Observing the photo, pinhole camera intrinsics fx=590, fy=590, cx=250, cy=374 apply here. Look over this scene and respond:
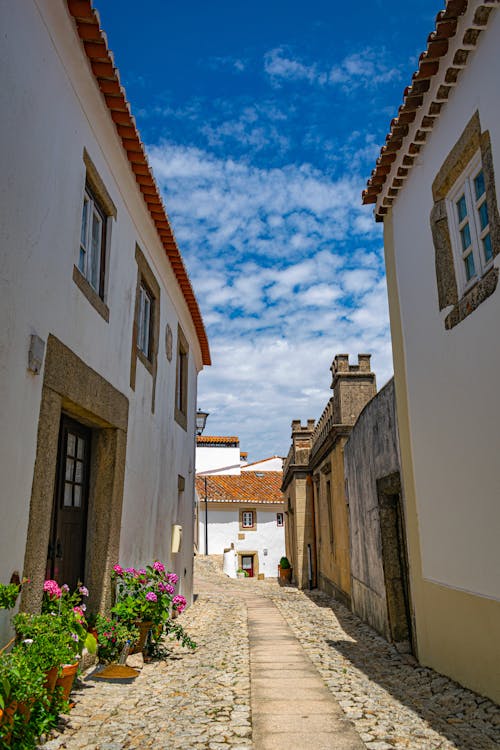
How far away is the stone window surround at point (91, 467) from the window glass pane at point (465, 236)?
11.2 ft

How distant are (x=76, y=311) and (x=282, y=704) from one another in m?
3.44

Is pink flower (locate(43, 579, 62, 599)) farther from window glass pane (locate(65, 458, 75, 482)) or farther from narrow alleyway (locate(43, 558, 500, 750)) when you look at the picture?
window glass pane (locate(65, 458, 75, 482))

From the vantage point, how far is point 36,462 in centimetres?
407

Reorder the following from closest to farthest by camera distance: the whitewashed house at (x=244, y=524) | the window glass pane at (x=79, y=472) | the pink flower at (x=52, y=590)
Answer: the pink flower at (x=52, y=590)
the window glass pane at (x=79, y=472)
the whitewashed house at (x=244, y=524)

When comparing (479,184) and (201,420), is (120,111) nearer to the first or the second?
(479,184)

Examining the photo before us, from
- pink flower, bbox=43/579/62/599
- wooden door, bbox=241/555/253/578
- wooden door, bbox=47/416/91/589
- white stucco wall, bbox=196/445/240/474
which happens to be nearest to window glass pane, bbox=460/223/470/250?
wooden door, bbox=47/416/91/589

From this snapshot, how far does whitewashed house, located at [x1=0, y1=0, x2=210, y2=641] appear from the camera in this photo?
380 cm

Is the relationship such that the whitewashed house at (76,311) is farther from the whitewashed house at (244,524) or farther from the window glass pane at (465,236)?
the whitewashed house at (244,524)

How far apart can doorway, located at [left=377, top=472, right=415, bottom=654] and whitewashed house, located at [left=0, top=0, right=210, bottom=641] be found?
9.92ft

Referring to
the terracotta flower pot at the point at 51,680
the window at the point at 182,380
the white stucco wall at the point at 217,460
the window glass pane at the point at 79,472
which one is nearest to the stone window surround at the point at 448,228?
the window glass pane at the point at 79,472

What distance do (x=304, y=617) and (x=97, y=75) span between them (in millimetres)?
8384

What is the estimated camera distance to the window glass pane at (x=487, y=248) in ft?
15.0

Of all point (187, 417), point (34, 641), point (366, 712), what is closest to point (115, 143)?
point (34, 641)

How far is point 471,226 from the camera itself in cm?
484
